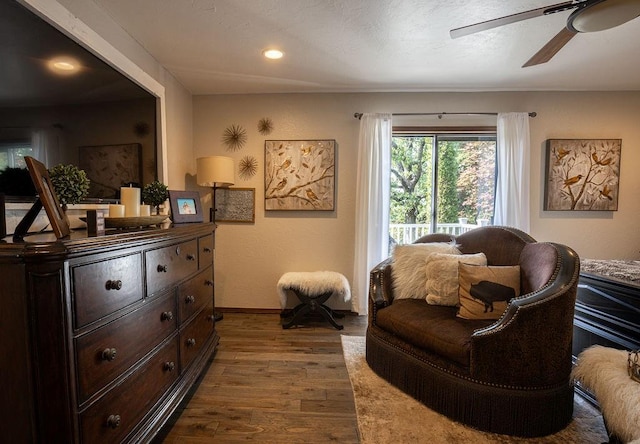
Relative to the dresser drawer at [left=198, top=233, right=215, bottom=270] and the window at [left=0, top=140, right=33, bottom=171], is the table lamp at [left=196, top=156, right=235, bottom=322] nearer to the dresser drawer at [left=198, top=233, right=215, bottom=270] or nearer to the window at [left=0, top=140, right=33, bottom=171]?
the dresser drawer at [left=198, top=233, right=215, bottom=270]

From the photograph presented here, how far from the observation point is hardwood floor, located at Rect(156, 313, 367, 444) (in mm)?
1558

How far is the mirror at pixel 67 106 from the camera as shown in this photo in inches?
46.9

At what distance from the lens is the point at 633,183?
3082 millimetres

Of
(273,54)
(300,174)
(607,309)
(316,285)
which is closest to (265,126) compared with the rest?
(300,174)

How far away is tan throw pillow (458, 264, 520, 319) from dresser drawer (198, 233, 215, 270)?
182 cm

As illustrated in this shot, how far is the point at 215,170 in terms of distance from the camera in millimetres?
2879

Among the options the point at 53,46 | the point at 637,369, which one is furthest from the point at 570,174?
the point at 53,46

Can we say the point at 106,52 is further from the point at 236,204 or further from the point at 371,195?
the point at 371,195

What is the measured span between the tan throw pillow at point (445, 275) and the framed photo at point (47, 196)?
2.12 meters

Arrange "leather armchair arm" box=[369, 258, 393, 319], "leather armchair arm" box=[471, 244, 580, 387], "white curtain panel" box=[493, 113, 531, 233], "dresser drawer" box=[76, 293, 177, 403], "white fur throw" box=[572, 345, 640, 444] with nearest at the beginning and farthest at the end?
"dresser drawer" box=[76, 293, 177, 403]
"white fur throw" box=[572, 345, 640, 444]
"leather armchair arm" box=[471, 244, 580, 387]
"leather armchair arm" box=[369, 258, 393, 319]
"white curtain panel" box=[493, 113, 531, 233]

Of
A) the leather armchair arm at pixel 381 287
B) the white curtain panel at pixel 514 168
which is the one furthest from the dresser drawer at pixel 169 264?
the white curtain panel at pixel 514 168

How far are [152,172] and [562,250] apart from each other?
2.96 metres

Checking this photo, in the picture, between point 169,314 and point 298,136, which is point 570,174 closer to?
point 298,136

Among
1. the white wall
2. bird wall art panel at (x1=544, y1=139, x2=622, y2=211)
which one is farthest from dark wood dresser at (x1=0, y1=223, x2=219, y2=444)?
bird wall art panel at (x1=544, y1=139, x2=622, y2=211)
